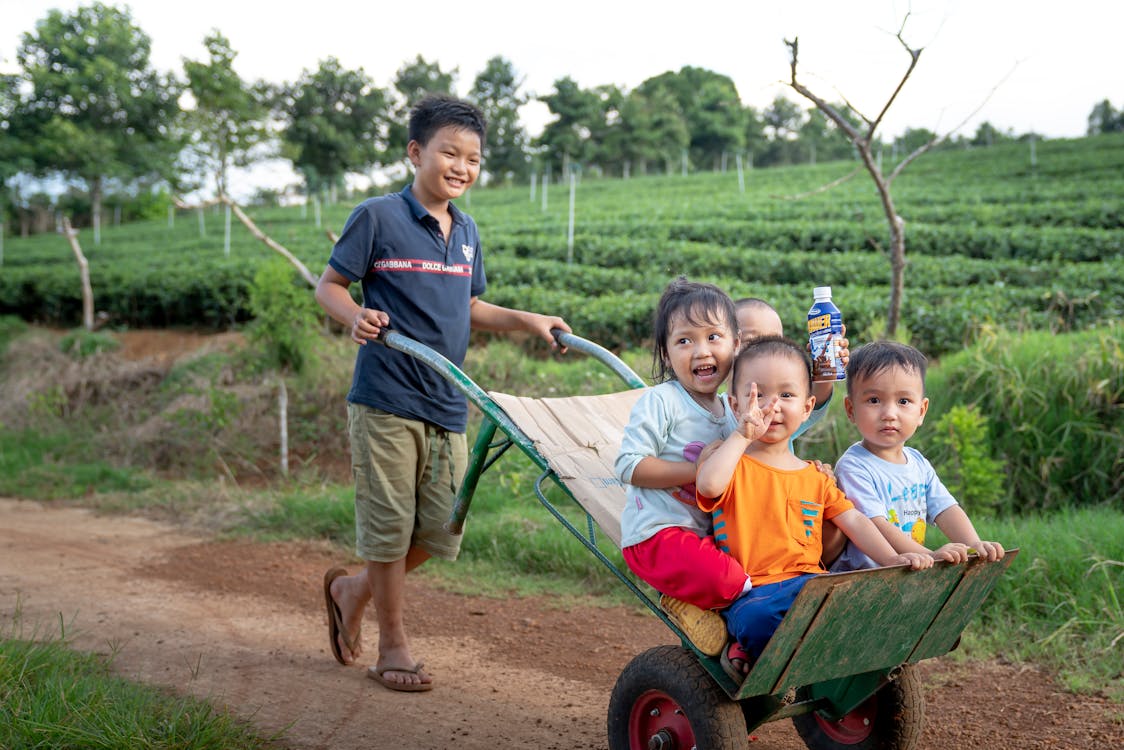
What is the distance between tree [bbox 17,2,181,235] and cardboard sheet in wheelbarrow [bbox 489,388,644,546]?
2535 cm

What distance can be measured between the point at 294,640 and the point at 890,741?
2566 mm

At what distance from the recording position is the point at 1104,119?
3384 cm

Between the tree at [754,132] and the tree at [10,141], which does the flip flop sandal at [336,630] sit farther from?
the tree at [754,132]

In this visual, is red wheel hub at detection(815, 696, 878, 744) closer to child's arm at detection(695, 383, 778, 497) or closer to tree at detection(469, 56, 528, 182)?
child's arm at detection(695, 383, 778, 497)

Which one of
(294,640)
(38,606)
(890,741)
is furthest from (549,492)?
(890,741)

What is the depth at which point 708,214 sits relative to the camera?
19078 millimetres

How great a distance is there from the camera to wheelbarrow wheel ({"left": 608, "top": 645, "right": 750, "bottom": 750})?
7.61ft

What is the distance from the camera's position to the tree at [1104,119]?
33.0m

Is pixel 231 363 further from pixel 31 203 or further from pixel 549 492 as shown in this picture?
pixel 31 203

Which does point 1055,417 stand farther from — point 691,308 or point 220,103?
point 220,103

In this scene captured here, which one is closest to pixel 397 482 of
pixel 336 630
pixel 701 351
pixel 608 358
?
pixel 336 630

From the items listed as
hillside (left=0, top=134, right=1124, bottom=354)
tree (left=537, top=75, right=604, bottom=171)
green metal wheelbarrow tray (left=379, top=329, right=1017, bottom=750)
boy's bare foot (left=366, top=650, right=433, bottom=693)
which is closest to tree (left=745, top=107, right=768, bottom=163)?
tree (left=537, top=75, right=604, bottom=171)

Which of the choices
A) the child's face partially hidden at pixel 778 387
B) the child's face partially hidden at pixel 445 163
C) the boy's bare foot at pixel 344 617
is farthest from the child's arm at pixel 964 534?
the boy's bare foot at pixel 344 617

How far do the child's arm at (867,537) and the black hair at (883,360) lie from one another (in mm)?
369
